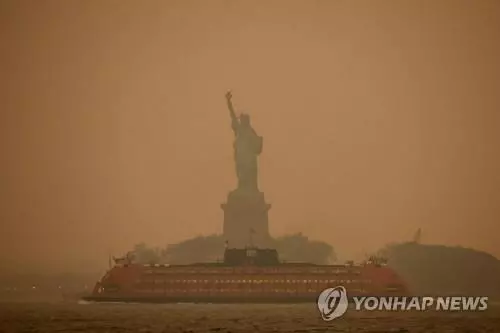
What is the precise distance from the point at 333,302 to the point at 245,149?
146 centimetres

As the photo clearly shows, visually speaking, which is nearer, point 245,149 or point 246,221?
point 246,221

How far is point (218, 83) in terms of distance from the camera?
6898 mm

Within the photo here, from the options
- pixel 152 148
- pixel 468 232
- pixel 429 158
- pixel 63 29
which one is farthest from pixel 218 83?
pixel 468 232

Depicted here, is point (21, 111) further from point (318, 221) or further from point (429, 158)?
point (429, 158)

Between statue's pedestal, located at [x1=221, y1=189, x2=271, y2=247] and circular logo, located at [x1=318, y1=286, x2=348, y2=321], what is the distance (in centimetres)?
64

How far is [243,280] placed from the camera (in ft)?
22.1

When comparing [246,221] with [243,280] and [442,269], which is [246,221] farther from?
[442,269]

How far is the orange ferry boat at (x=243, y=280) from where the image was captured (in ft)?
21.8

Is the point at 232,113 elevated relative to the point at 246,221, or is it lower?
elevated

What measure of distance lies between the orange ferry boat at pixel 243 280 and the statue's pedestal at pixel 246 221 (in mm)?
84

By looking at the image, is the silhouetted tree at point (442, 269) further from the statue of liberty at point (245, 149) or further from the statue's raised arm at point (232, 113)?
the statue's raised arm at point (232, 113)

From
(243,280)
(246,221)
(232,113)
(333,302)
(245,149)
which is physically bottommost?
(333,302)

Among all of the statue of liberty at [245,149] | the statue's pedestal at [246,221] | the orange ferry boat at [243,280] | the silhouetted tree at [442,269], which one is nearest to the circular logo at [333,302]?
the orange ferry boat at [243,280]

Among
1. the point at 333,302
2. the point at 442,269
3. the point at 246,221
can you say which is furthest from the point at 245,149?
the point at 442,269
